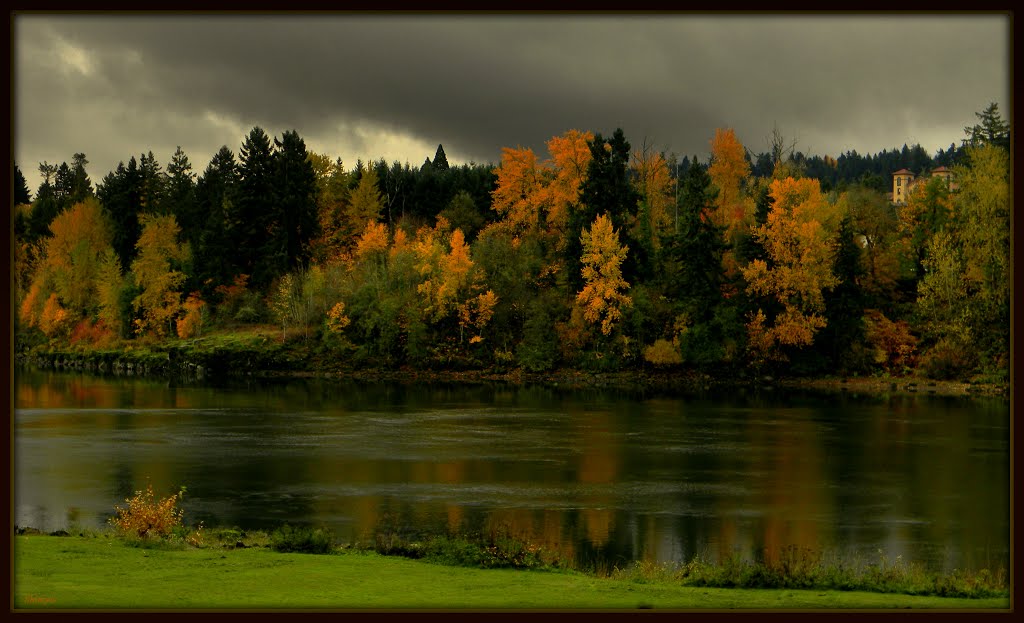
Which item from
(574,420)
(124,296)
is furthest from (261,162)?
(574,420)

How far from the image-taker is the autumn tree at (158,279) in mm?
94750

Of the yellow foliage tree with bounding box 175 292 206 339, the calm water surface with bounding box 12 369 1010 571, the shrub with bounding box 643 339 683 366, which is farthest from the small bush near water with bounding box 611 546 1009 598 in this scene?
the yellow foliage tree with bounding box 175 292 206 339

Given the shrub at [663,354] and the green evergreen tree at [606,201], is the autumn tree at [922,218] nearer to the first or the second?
the shrub at [663,354]

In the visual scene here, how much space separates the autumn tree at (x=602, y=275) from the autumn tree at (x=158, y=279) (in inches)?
1584

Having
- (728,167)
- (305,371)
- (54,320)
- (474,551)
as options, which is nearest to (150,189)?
(54,320)

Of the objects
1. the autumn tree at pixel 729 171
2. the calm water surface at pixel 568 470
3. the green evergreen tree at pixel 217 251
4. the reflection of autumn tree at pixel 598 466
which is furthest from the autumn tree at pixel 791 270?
the green evergreen tree at pixel 217 251

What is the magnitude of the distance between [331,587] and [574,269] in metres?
67.1

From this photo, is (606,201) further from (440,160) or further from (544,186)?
(440,160)

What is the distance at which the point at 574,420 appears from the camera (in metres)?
52.0

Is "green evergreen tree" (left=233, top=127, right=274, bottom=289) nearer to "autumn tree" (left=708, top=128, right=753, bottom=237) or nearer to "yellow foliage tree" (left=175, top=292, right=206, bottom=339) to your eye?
"yellow foliage tree" (left=175, top=292, right=206, bottom=339)

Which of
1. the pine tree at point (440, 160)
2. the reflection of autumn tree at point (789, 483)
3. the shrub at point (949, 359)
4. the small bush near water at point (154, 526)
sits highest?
the pine tree at point (440, 160)

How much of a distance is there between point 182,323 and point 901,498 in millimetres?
75312

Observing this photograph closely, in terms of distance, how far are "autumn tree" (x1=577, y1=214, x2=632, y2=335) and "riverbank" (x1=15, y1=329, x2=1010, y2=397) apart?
16.7ft

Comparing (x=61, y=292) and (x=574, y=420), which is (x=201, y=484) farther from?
(x=61, y=292)
